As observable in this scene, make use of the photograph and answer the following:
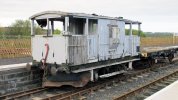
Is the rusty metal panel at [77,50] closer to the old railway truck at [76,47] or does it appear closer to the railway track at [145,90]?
the old railway truck at [76,47]

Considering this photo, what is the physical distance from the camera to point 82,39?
38.8 ft

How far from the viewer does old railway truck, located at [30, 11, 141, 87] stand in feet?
37.1

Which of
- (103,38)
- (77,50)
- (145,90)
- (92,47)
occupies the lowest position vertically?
(145,90)

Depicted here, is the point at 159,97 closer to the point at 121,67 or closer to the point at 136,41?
the point at 121,67

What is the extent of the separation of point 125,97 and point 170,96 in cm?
203

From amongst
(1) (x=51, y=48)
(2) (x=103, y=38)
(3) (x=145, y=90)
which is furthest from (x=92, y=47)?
(3) (x=145, y=90)

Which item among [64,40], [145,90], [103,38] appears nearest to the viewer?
[64,40]

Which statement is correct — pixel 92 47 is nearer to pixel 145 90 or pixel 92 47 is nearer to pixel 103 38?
pixel 103 38

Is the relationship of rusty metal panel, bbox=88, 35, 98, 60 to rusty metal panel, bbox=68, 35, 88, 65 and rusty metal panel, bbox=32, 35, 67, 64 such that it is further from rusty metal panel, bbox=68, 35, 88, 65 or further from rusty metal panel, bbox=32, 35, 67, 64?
rusty metal panel, bbox=32, 35, 67, 64

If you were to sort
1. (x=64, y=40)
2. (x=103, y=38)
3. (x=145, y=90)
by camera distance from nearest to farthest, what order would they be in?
(x=64, y=40)
(x=145, y=90)
(x=103, y=38)

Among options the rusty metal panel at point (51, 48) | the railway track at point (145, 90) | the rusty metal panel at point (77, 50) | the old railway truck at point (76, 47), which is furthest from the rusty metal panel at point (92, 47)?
the railway track at point (145, 90)

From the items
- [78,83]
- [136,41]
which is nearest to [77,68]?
[78,83]

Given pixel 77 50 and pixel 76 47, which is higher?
pixel 76 47

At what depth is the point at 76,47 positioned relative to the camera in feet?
37.7
